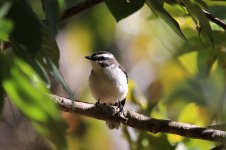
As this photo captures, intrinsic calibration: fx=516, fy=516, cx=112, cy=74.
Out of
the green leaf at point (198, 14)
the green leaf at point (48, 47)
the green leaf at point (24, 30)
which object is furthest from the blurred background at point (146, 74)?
the green leaf at point (24, 30)

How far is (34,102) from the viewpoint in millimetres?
717

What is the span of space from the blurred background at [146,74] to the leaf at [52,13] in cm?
96

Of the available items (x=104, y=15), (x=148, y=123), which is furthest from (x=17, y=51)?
(x=104, y=15)

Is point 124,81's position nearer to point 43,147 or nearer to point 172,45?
point 43,147

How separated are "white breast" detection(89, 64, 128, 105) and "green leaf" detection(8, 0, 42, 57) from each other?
9.84 ft

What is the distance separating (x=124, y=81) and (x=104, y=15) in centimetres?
56

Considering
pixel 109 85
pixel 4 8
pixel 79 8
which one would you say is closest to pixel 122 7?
pixel 4 8

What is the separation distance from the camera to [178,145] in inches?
92.4

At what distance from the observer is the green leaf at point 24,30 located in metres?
0.82

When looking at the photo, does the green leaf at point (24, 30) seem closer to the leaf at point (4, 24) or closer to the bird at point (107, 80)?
the leaf at point (4, 24)

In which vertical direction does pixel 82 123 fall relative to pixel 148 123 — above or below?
below

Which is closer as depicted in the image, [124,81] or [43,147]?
[43,147]

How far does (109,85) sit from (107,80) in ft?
0.25

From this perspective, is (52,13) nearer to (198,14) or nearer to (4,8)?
(4,8)
